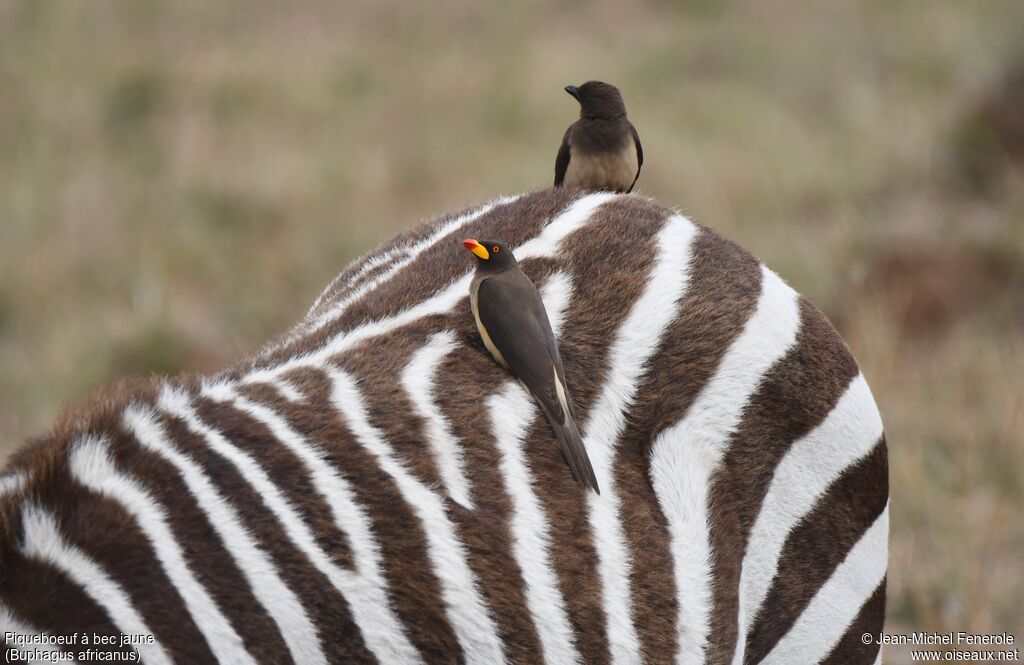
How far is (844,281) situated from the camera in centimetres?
682

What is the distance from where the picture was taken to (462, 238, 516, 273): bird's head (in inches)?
90.8

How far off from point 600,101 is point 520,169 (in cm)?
683

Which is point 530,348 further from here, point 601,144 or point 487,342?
point 601,144

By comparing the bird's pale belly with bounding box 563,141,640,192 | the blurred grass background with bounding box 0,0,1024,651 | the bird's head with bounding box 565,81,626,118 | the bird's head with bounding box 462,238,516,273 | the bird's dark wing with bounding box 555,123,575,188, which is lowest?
the bird's head with bounding box 462,238,516,273

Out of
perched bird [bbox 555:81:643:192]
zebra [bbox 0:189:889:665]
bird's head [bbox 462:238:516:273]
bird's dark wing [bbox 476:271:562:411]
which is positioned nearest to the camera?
zebra [bbox 0:189:889:665]

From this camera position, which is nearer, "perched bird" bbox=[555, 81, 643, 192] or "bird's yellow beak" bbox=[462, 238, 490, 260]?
"bird's yellow beak" bbox=[462, 238, 490, 260]

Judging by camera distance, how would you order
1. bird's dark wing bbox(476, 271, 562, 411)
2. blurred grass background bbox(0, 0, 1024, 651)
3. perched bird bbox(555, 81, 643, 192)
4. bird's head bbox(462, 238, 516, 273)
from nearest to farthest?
1. bird's dark wing bbox(476, 271, 562, 411)
2. bird's head bbox(462, 238, 516, 273)
3. perched bird bbox(555, 81, 643, 192)
4. blurred grass background bbox(0, 0, 1024, 651)

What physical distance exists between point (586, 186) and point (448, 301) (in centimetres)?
72

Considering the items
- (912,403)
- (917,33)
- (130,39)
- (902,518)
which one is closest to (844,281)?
→ (912,403)

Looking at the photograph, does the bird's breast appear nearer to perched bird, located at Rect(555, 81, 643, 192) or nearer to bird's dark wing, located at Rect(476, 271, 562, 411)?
bird's dark wing, located at Rect(476, 271, 562, 411)

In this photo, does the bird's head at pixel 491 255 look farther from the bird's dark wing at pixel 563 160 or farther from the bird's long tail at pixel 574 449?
the bird's dark wing at pixel 563 160

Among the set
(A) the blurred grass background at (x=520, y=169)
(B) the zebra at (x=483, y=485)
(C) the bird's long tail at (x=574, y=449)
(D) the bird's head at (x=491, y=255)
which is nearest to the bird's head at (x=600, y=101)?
(B) the zebra at (x=483, y=485)

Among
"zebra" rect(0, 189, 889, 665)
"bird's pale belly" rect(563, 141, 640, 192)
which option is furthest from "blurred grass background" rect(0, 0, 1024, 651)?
"zebra" rect(0, 189, 889, 665)

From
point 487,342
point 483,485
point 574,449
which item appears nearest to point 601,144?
point 487,342
